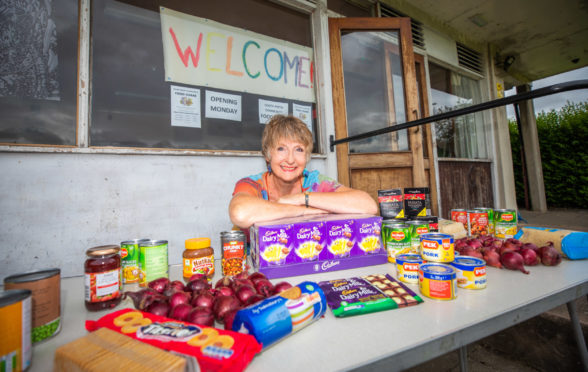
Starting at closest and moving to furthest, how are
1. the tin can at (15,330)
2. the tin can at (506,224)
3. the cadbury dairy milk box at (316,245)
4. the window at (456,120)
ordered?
the tin can at (15,330) → the cadbury dairy milk box at (316,245) → the tin can at (506,224) → the window at (456,120)

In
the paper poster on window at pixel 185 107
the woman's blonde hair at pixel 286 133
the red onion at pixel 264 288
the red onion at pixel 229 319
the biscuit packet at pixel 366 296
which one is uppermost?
the paper poster on window at pixel 185 107

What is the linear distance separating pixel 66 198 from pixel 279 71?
2284 mm

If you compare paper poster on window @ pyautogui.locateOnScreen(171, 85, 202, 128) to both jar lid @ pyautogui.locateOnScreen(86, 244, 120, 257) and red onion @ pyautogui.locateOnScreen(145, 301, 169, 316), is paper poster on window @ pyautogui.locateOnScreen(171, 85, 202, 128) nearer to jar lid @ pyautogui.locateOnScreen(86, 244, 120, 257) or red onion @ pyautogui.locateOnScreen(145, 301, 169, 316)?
jar lid @ pyautogui.locateOnScreen(86, 244, 120, 257)

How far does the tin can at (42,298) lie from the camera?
0.62 metres

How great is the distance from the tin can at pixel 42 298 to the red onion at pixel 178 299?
0.93 feet

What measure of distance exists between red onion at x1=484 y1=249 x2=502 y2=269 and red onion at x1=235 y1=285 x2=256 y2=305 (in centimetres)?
107

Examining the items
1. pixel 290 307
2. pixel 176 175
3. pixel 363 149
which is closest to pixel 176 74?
pixel 176 175

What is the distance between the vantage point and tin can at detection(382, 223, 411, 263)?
1226mm

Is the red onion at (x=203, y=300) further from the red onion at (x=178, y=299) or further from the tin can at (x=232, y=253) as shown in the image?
the tin can at (x=232, y=253)

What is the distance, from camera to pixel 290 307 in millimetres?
653

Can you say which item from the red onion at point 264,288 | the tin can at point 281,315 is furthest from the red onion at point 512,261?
the red onion at point 264,288

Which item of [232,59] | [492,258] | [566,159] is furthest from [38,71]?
[566,159]

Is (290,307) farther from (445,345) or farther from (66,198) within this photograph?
(66,198)

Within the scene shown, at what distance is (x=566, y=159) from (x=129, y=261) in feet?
34.8
